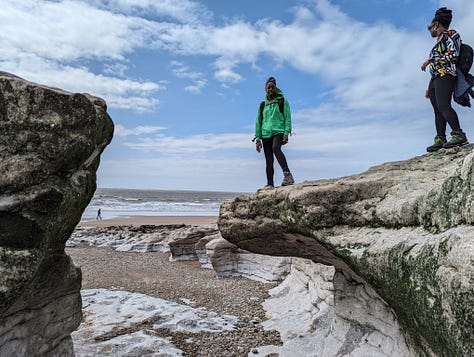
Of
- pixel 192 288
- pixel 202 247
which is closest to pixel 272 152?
pixel 192 288

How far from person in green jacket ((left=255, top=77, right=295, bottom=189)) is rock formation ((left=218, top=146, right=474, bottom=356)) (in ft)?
2.84

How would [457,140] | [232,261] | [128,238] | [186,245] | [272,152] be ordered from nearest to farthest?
[457,140] < [272,152] < [232,261] < [186,245] < [128,238]

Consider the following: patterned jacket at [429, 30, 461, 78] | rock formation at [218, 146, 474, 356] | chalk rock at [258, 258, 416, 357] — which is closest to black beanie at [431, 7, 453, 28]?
patterned jacket at [429, 30, 461, 78]

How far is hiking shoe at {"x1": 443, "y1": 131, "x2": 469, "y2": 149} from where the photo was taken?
15.1ft

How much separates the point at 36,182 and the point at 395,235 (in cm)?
369

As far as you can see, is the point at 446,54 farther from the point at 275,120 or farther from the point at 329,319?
the point at 329,319

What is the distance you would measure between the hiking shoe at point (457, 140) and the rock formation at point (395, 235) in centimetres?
14

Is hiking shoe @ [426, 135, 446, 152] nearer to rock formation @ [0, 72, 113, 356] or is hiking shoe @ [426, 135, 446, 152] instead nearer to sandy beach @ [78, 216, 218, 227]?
rock formation @ [0, 72, 113, 356]

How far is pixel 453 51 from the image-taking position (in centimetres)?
478

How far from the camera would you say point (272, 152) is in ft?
22.7

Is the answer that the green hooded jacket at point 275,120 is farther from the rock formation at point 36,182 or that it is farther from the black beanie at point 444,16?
the rock formation at point 36,182

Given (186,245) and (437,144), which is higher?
(437,144)

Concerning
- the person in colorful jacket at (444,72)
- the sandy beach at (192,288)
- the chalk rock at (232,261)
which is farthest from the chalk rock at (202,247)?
the person in colorful jacket at (444,72)

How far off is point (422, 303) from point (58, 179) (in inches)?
149
